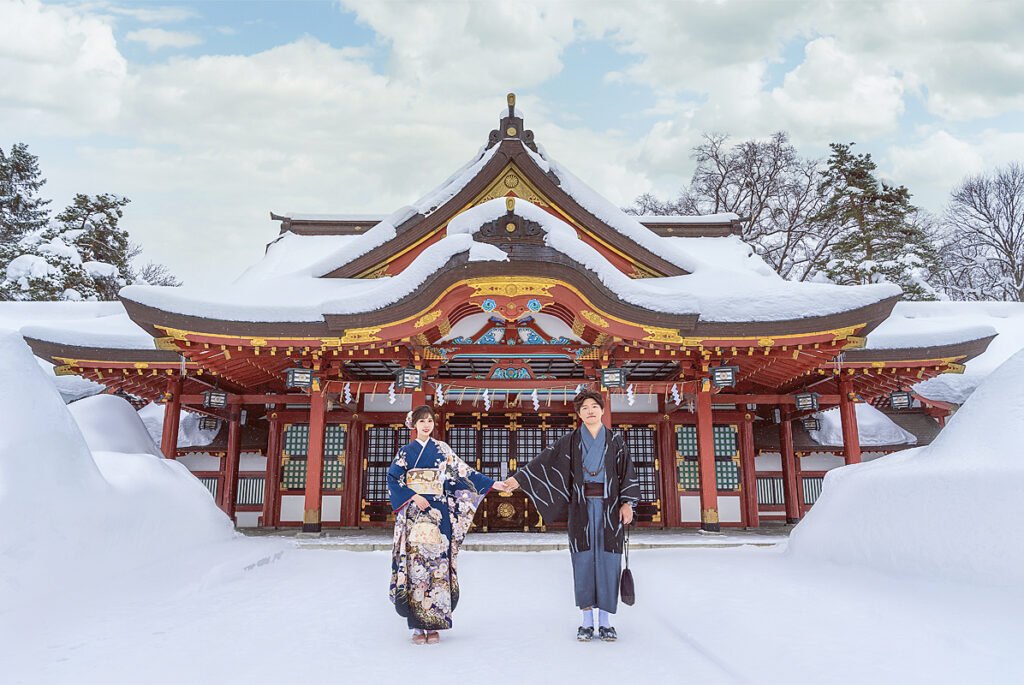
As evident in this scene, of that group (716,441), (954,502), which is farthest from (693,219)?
(954,502)

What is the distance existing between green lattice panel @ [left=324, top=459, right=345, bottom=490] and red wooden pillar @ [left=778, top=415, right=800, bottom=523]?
9384mm

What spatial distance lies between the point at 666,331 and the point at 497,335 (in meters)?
2.87

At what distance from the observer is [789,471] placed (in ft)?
45.2

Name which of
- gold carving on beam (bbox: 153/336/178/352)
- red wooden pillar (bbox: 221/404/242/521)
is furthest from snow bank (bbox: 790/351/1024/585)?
red wooden pillar (bbox: 221/404/242/521)

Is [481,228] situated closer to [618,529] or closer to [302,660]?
[618,529]

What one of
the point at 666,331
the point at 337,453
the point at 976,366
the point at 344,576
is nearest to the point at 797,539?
the point at 666,331

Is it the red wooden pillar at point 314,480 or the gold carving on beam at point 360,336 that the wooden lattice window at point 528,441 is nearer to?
the red wooden pillar at point 314,480

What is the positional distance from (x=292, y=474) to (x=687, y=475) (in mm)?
8189

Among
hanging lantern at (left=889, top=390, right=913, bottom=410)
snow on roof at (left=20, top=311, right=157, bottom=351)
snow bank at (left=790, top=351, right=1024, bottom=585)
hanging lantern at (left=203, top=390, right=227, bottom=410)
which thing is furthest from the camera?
hanging lantern at (left=889, top=390, right=913, bottom=410)

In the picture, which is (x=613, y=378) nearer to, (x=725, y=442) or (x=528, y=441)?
(x=528, y=441)

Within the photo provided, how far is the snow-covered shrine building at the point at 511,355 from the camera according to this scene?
938 centimetres

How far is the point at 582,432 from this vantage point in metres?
4.74

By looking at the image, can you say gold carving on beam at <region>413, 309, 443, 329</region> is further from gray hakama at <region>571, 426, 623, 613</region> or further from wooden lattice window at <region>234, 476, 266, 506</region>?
wooden lattice window at <region>234, 476, 266, 506</region>

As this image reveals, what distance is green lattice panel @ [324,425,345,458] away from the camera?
1293cm
